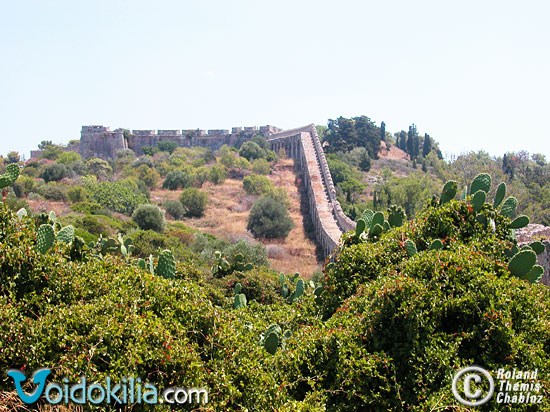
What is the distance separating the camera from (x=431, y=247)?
6.65 metres

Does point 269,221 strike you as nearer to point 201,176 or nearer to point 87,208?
point 87,208

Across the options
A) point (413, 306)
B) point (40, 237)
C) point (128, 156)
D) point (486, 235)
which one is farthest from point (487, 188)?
point (128, 156)

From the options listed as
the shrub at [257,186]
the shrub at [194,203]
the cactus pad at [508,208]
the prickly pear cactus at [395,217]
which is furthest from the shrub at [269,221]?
the cactus pad at [508,208]

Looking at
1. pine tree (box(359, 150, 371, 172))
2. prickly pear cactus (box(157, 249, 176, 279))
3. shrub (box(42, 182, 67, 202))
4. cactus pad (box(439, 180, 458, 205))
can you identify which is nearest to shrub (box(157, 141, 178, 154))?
pine tree (box(359, 150, 371, 172))

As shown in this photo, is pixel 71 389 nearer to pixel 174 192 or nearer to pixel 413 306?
pixel 413 306

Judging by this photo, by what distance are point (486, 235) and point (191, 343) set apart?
4.29 meters

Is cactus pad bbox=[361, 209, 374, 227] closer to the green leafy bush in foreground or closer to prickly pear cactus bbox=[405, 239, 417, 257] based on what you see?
prickly pear cactus bbox=[405, 239, 417, 257]

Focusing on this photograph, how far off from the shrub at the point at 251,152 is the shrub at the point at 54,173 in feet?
49.0

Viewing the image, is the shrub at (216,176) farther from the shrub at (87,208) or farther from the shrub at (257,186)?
the shrub at (87,208)

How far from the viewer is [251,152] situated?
46625mm

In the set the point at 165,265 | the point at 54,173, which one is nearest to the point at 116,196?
the point at 54,173

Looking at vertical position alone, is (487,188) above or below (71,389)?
above
